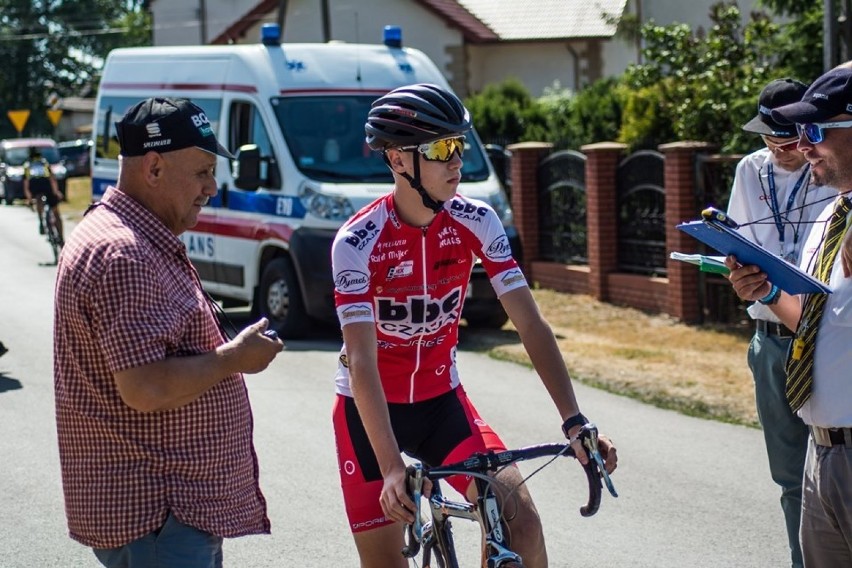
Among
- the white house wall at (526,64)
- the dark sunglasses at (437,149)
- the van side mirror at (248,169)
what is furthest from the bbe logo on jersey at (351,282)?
the white house wall at (526,64)

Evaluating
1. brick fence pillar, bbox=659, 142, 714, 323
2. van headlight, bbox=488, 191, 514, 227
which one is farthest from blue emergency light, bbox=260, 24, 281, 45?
brick fence pillar, bbox=659, 142, 714, 323

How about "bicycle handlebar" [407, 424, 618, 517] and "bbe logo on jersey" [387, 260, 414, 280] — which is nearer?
"bicycle handlebar" [407, 424, 618, 517]

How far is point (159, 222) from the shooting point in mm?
3771

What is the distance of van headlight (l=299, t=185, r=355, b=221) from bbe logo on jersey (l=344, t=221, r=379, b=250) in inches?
339

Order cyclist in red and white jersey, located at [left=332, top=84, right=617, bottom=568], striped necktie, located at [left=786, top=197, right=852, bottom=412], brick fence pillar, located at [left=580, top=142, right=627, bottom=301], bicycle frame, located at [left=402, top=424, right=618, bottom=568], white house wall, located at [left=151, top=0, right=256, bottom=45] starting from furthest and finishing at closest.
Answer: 1. white house wall, located at [left=151, top=0, right=256, bottom=45]
2. brick fence pillar, located at [left=580, top=142, right=627, bottom=301]
3. cyclist in red and white jersey, located at [left=332, top=84, right=617, bottom=568]
4. striped necktie, located at [left=786, top=197, right=852, bottom=412]
5. bicycle frame, located at [left=402, top=424, right=618, bottom=568]

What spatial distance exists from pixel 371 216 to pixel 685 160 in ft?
34.4

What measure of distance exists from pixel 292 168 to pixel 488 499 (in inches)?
378

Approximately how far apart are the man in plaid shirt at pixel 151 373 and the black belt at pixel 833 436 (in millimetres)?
1671

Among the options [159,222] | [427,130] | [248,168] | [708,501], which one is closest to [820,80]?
[427,130]

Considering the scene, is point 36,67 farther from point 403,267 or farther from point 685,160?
point 403,267

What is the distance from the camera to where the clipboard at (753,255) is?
3.86m

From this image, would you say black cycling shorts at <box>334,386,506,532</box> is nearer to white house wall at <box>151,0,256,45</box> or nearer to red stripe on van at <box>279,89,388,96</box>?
red stripe on van at <box>279,89,388,96</box>

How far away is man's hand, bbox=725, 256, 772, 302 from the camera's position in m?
3.96

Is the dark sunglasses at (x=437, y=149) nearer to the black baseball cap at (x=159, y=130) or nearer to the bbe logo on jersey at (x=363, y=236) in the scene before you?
the bbe logo on jersey at (x=363, y=236)
